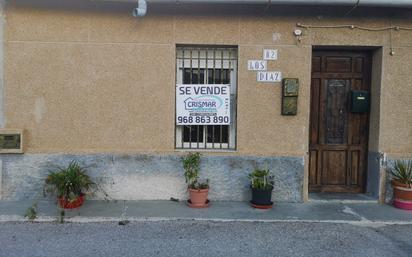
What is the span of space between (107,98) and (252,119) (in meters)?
2.44

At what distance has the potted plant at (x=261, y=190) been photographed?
5.68 m

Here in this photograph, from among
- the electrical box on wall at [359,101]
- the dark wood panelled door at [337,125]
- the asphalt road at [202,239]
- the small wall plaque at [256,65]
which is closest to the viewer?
the asphalt road at [202,239]

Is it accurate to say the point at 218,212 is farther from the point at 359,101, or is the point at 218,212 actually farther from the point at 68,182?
the point at 359,101

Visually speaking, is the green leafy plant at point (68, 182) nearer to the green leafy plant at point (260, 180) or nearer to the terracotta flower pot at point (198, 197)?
the terracotta flower pot at point (198, 197)

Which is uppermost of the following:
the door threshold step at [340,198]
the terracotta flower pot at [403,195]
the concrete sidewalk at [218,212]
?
the terracotta flower pot at [403,195]

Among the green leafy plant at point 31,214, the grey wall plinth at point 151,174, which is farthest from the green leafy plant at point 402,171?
the green leafy plant at point 31,214

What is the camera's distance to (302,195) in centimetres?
613

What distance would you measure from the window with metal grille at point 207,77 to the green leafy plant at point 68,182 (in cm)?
163

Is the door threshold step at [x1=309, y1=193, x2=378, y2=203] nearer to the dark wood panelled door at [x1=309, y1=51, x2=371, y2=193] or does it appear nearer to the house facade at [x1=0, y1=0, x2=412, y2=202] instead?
the dark wood panelled door at [x1=309, y1=51, x2=371, y2=193]

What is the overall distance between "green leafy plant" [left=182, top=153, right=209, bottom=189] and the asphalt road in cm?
81

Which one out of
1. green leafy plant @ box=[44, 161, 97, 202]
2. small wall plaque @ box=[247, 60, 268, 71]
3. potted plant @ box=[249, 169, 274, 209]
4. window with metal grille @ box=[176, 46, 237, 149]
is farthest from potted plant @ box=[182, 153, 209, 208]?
small wall plaque @ box=[247, 60, 268, 71]

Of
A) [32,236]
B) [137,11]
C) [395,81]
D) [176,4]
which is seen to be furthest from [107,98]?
[395,81]

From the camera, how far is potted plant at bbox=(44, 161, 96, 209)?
534cm

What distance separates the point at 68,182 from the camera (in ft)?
17.5
